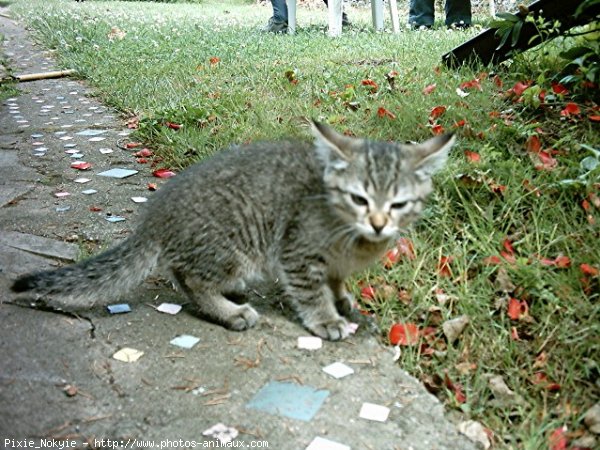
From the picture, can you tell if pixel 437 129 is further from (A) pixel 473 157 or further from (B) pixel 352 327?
(B) pixel 352 327

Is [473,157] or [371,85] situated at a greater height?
[371,85]

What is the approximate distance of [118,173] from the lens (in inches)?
172

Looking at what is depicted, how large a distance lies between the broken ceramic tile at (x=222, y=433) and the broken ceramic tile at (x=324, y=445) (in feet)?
0.83

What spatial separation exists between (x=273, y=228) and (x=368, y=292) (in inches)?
22.7

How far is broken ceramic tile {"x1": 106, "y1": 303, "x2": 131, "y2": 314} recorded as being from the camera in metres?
2.75

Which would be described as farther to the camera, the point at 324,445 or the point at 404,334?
the point at 404,334

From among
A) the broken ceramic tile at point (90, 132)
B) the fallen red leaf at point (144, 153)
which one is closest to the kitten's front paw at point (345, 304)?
the fallen red leaf at point (144, 153)

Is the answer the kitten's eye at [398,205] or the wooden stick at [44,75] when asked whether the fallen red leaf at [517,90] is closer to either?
the kitten's eye at [398,205]

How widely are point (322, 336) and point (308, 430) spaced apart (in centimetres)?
66

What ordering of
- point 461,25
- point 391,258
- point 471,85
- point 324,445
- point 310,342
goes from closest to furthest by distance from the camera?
point 324,445 → point 310,342 → point 391,258 → point 471,85 → point 461,25

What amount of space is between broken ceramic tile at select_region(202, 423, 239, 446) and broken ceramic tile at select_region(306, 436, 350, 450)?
0.83 feet

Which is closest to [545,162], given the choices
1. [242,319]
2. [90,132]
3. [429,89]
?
[429,89]

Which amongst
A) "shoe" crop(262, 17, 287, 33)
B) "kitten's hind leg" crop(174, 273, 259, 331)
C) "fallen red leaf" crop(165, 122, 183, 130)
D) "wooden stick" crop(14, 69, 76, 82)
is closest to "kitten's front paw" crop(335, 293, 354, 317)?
"kitten's hind leg" crop(174, 273, 259, 331)

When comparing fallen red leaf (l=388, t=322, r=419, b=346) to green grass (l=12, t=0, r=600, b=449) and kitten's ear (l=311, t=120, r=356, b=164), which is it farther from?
kitten's ear (l=311, t=120, r=356, b=164)
